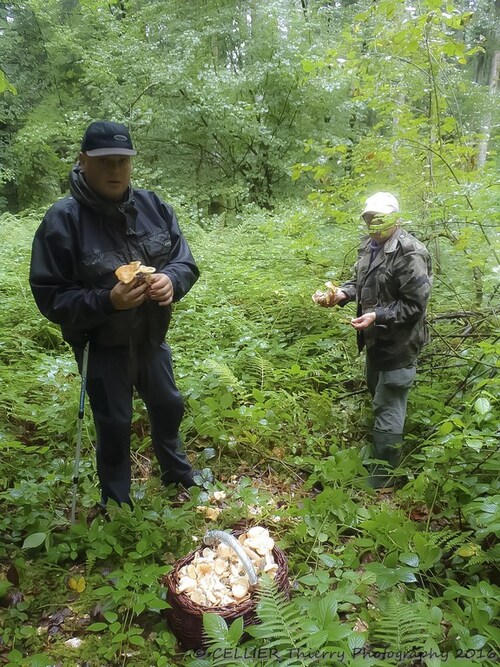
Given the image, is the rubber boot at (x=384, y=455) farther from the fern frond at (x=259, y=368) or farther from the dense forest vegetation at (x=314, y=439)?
the fern frond at (x=259, y=368)

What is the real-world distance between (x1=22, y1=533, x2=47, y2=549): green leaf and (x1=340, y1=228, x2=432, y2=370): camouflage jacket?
232 centimetres

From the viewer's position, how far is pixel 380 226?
2.69m

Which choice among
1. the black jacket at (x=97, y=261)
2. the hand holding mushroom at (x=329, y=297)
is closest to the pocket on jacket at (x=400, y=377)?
the hand holding mushroom at (x=329, y=297)

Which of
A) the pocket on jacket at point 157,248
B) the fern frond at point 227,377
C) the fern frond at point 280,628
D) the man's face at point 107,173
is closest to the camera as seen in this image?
the fern frond at point 280,628

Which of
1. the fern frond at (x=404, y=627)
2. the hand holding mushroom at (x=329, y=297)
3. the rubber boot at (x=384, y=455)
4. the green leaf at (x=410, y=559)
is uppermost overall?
the hand holding mushroom at (x=329, y=297)

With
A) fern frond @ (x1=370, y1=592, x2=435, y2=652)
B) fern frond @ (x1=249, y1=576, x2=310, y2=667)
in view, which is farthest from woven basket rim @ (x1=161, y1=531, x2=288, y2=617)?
fern frond @ (x1=370, y1=592, x2=435, y2=652)

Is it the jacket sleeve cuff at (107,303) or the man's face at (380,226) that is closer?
the jacket sleeve cuff at (107,303)

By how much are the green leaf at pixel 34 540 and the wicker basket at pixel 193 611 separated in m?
0.75

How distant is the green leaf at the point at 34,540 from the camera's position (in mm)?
2336

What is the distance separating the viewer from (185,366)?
409cm

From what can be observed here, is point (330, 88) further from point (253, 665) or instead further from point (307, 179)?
point (253, 665)

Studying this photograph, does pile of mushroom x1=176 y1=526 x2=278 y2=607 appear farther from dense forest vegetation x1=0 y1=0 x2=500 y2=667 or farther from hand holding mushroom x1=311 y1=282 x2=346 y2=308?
hand holding mushroom x1=311 y1=282 x2=346 y2=308

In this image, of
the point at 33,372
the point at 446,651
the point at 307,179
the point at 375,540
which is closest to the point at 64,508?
the point at 33,372

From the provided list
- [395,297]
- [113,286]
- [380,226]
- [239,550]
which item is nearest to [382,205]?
[380,226]
